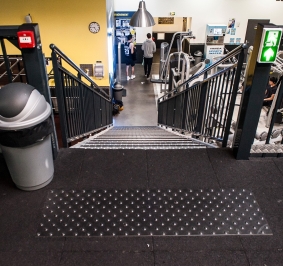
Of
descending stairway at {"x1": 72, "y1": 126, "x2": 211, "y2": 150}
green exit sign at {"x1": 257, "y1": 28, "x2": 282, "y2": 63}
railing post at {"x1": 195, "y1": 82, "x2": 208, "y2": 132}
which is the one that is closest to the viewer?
green exit sign at {"x1": 257, "y1": 28, "x2": 282, "y2": 63}

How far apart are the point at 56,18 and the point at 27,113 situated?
19.0ft

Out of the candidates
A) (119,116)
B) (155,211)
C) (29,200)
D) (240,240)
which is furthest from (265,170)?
(119,116)

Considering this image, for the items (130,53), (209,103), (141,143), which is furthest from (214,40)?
(141,143)

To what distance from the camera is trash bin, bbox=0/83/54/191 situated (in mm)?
1901

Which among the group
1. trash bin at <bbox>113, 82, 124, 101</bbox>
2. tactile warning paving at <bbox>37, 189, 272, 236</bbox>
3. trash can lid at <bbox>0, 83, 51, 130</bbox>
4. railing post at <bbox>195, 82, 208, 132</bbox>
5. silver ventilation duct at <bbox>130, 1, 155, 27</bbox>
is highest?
silver ventilation duct at <bbox>130, 1, 155, 27</bbox>

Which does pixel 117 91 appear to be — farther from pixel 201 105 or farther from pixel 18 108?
pixel 18 108

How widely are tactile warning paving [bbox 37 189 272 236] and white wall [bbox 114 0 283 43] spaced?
10.2m

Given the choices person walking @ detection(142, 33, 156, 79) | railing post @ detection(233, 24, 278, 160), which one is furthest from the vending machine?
railing post @ detection(233, 24, 278, 160)

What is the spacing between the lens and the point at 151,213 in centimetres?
204

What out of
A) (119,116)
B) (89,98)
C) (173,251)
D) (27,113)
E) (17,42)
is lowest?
(119,116)

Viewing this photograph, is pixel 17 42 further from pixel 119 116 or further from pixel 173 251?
pixel 119 116

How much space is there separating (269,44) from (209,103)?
145cm

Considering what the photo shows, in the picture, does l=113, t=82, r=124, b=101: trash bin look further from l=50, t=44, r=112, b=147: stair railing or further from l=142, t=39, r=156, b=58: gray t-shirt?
l=50, t=44, r=112, b=147: stair railing

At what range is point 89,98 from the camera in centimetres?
413
